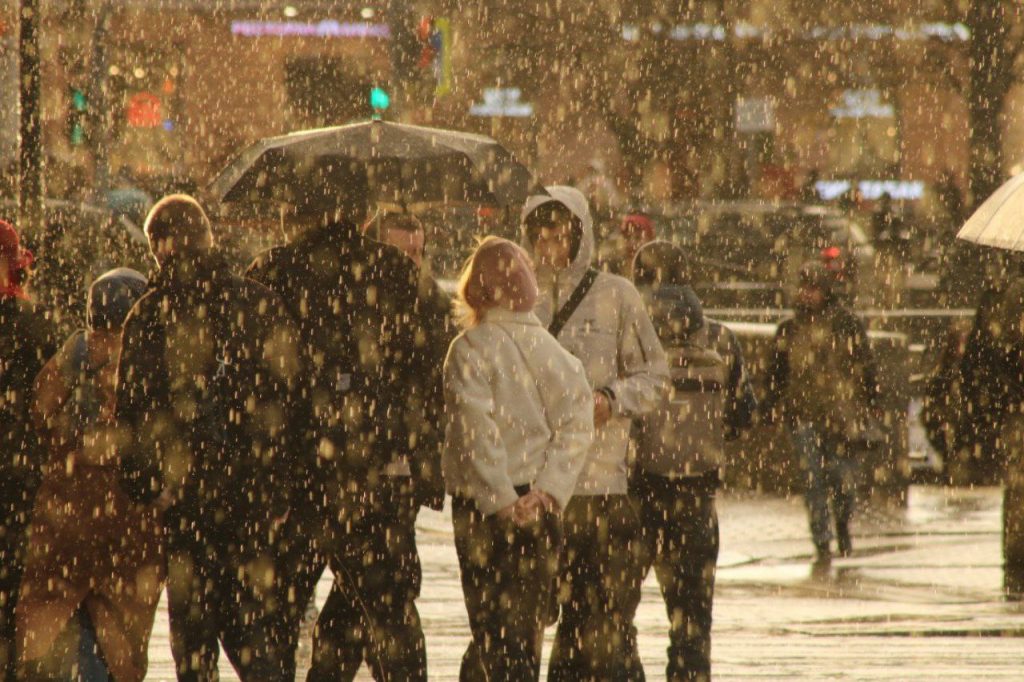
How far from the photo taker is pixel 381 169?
Result: 8391 millimetres

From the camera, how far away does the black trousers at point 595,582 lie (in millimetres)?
7391

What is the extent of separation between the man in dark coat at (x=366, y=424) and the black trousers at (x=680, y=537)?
1.44 metres

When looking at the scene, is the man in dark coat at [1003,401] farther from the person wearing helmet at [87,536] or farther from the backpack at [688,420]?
the person wearing helmet at [87,536]

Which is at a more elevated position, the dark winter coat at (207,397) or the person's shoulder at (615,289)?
the person's shoulder at (615,289)

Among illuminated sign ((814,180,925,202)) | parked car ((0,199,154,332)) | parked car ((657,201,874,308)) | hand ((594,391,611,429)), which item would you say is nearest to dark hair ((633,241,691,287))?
hand ((594,391,611,429))

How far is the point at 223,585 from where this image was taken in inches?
265

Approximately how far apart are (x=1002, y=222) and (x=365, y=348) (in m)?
3.59

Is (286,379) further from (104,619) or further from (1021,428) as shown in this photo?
(1021,428)

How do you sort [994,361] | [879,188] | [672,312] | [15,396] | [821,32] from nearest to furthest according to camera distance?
[15,396], [672,312], [994,361], [821,32], [879,188]

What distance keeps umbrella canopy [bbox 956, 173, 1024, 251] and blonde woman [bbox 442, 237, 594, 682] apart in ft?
10.1

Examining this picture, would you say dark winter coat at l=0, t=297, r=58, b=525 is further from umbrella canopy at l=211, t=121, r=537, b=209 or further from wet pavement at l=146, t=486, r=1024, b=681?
wet pavement at l=146, t=486, r=1024, b=681

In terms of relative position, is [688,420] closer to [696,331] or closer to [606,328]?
[696,331]

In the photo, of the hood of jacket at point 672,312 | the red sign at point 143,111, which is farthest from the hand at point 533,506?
the red sign at point 143,111

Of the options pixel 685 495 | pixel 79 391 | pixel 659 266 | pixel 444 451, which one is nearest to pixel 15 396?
pixel 79 391
